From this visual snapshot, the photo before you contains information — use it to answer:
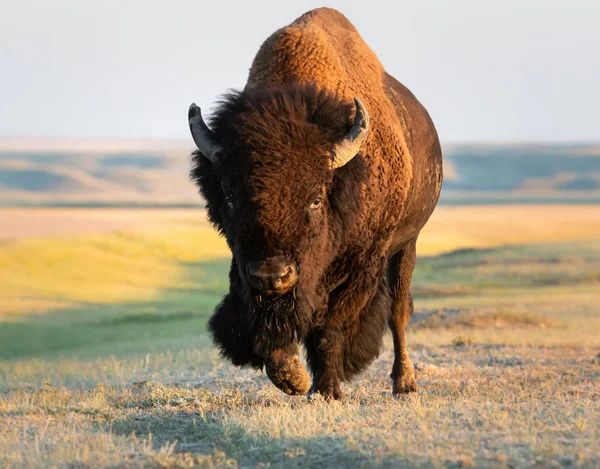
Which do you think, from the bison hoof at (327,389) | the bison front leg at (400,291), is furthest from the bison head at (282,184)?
the bison front leg at (400,291)

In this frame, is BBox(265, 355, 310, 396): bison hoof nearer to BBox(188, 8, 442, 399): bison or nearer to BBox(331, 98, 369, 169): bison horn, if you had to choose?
BBox(188, 8, 442, 399): bison

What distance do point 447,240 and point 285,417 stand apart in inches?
2158

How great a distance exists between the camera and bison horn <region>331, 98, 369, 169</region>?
8.14 meters

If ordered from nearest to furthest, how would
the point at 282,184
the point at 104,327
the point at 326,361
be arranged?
the point at 282,184, the point at 326,361, the point at 104,327

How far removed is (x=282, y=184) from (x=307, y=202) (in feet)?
0.91

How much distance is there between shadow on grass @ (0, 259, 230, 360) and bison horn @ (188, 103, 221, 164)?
13001 mm

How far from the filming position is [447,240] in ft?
202

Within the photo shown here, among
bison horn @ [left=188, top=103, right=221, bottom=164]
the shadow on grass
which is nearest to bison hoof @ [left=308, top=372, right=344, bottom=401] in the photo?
bison horn @ [left=188, top=103, right=221, bottom=164]

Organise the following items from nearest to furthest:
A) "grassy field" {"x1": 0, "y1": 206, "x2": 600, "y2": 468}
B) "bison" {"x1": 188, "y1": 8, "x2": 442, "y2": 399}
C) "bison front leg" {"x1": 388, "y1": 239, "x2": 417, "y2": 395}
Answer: "grassy field" {"x1": 0, "y1": 206, "x2": 600, "y2": 468}
"bison" {"x1": 188, "y1": 8, "x2": 442, "y2": 399}
"bison front leg" {"x1": 388, "y1": 239, "x2": 417, "y2": 395}

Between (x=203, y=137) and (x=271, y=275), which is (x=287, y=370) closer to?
(x=271, y=275)

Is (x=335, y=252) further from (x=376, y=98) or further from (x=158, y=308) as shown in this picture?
(x=158, y=308)

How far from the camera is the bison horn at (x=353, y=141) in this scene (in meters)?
8.14

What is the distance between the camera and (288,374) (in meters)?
8.20

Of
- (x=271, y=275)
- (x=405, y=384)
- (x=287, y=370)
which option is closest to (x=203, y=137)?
(x=271, y=275)
